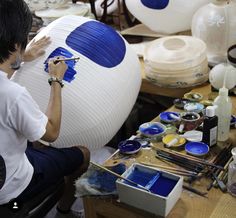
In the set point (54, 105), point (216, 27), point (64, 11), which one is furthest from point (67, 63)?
point (64, 11)

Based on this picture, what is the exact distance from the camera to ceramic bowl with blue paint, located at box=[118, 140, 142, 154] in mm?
1231

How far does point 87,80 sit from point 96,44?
165 mm

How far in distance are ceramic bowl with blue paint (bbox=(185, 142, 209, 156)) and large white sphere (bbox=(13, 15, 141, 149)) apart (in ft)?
1.25

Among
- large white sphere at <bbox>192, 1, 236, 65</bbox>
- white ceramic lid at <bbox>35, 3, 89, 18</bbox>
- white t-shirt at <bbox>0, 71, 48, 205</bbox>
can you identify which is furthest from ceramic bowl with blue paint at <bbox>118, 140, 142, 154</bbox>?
white ceramic lid at <bbox>35, 3, 89, 18</bbox>

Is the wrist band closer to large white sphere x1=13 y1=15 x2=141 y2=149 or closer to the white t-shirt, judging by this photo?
large white sphere x1=13 y1=15 x2=141 y2=149

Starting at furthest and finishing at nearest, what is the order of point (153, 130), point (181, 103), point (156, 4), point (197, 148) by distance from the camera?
point (156, 4) < point (181, 103) < point (153, 130) < point (197, 148)

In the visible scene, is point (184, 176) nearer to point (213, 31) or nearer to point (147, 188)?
point (147, 188)

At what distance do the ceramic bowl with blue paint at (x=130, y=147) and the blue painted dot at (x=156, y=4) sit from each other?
3.91 feet

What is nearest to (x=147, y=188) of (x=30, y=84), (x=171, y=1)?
(x=30, y=84)

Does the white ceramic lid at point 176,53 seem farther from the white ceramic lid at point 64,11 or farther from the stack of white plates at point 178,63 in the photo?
the white ceramic lid at point 64,11

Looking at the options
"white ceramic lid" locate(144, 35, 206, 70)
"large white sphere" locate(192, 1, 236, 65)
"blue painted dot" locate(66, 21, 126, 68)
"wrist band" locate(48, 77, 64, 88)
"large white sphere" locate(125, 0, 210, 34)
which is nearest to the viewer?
"wrist band" locate(48, 77, 64, 88)

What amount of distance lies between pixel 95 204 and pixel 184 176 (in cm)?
29

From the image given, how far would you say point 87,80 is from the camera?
4.56 feet

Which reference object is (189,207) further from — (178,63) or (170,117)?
(178,63)
